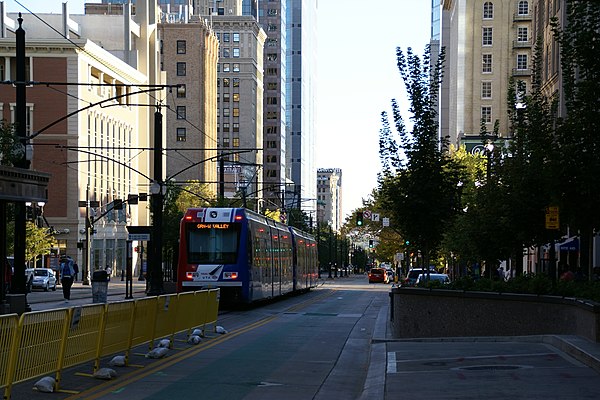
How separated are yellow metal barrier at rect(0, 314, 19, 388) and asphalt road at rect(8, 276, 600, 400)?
1.02 m

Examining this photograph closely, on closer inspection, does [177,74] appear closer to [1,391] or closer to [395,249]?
[395,249]

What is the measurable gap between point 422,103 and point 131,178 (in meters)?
78.8

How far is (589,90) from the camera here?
785 inches

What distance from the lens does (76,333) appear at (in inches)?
610

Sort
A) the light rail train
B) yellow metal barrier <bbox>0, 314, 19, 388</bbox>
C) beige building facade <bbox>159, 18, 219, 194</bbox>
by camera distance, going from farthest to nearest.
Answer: beige building facade <bbox>159, 18, 219, 194</bbox> < the light rail train < yellow metal barrier <bbox>0, 314, 19, 388</bbox>

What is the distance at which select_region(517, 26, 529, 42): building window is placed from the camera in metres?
124

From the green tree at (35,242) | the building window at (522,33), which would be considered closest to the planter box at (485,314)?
the green tree at (35,242)

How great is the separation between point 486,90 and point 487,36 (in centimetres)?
614

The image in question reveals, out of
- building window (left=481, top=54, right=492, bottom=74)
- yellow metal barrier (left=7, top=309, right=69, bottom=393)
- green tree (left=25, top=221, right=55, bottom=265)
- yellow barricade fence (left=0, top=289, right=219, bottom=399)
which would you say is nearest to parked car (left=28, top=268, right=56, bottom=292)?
green tree (left=25, top=221, right=55, bottom=265)

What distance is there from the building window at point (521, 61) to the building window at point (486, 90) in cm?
409

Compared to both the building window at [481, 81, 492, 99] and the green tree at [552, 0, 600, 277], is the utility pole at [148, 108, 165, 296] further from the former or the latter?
the building window at [481, 81, 492, 99]

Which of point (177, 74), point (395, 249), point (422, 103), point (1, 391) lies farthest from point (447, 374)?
point (177, 74)

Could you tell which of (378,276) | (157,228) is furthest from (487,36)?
(157,228)

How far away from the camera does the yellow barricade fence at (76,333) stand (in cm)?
1309
